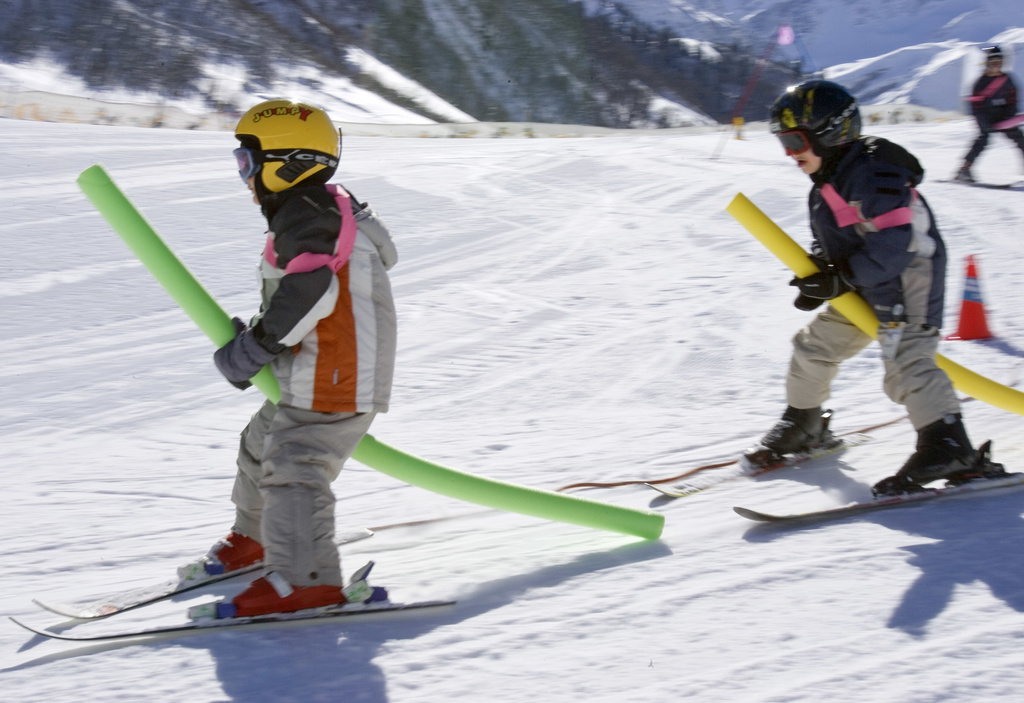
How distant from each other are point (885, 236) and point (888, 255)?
0.07 m

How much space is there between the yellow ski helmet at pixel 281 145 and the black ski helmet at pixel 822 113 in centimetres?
172

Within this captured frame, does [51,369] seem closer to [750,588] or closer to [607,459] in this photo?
[607,459]

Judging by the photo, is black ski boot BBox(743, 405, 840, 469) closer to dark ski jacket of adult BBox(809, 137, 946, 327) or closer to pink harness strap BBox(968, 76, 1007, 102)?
dark ski jacket of adult BBox(809, 137, 946, 327)

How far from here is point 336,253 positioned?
243cm

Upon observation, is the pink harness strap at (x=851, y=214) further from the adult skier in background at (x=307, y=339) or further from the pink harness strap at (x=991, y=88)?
the pink harness strap at (x=991, y=88)

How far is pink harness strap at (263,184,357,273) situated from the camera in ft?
7.80

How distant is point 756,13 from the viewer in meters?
151

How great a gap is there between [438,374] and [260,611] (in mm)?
2983

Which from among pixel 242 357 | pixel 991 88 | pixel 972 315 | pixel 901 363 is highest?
pixel 991 88

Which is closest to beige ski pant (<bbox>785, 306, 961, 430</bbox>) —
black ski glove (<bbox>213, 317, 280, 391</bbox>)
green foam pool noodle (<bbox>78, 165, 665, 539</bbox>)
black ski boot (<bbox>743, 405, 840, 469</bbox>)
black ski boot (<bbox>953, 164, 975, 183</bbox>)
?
black ski boot (<bbox>743, 405, 840, 469</bbox>)

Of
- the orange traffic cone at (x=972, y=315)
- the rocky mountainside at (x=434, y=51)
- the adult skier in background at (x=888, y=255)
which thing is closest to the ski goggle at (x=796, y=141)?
the adult skier in background at (x=888, y=255)

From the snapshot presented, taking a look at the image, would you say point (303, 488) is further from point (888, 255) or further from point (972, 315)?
point (972, 315)

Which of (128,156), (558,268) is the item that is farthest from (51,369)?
(128,156)

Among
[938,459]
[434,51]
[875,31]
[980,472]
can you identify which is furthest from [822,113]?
[875,31]
